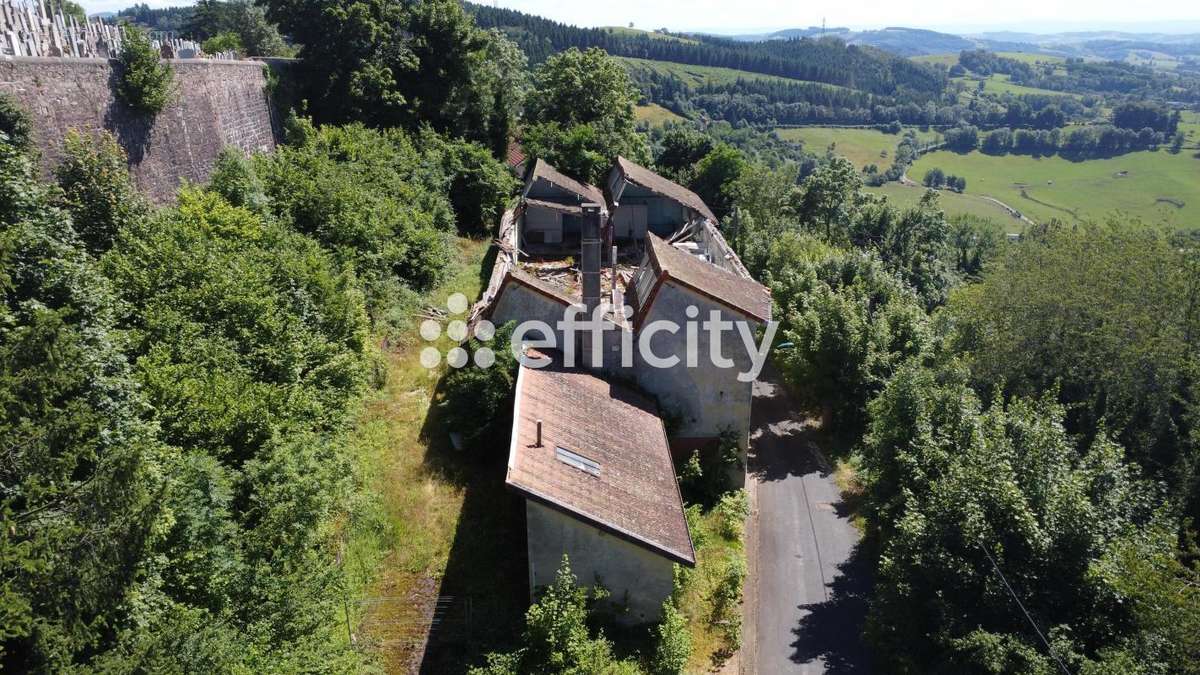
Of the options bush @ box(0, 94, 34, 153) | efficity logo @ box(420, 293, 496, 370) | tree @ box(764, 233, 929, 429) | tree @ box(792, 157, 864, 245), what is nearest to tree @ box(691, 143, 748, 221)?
tree @ box(792, 157, 864, 245)

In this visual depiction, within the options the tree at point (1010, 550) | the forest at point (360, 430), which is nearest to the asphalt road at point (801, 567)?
the forest at point (360, 430)

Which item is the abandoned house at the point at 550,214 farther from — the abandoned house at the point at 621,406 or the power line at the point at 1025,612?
the power line at the point at 1025,612

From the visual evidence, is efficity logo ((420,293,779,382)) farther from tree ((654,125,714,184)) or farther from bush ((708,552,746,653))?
tree ((654,125,714,184))

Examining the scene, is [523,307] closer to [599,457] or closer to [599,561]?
[599,457]

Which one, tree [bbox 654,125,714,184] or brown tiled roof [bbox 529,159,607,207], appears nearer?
brown tiled roof [bbox 529,159,607,207]

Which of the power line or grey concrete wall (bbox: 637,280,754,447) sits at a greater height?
grey concrete wall (bbox: 637,280,754,447)

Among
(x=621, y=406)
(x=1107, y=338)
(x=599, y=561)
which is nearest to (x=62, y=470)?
(x=599, y=561)
